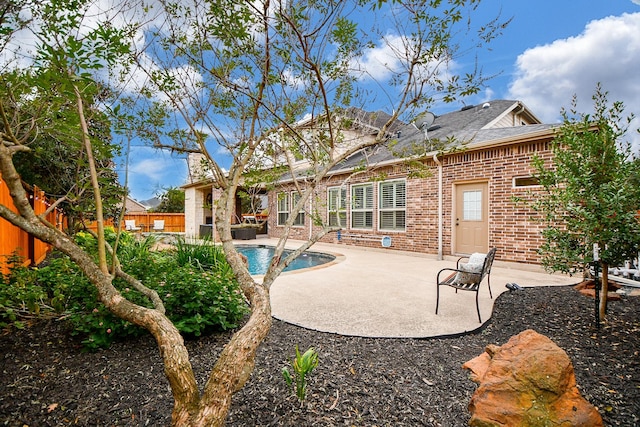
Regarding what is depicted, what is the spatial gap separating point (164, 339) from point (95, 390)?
39.1 inches

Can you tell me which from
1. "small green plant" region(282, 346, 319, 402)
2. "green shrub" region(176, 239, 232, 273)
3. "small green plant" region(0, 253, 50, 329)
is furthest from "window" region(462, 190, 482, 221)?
"small green plant" region(0, 253, 50, 329)

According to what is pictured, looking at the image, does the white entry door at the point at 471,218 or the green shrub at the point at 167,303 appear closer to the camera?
the green shrub at the point at 167,303

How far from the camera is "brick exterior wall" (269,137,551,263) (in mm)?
7168

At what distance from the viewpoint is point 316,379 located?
2.32 meters

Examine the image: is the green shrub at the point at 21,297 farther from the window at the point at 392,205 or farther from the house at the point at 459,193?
the window at the point at 392,205

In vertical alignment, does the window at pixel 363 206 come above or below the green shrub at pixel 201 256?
above

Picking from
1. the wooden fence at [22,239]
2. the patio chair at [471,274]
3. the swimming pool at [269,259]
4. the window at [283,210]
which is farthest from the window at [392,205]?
the wooden fence at [22,239]

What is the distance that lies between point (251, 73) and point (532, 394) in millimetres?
3249

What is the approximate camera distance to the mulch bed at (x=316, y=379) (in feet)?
6.37

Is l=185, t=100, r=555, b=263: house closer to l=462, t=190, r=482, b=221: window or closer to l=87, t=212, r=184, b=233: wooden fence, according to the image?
l=462, t=190, r=482, b=221: window

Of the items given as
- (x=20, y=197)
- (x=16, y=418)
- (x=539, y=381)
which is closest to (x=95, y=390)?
(x=16, y=418)

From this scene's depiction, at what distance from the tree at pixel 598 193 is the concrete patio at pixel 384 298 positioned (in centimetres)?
122

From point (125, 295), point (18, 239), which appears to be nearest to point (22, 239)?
point (18, 239)

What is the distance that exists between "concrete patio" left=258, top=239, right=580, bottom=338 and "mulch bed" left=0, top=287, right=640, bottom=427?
0.30 m
